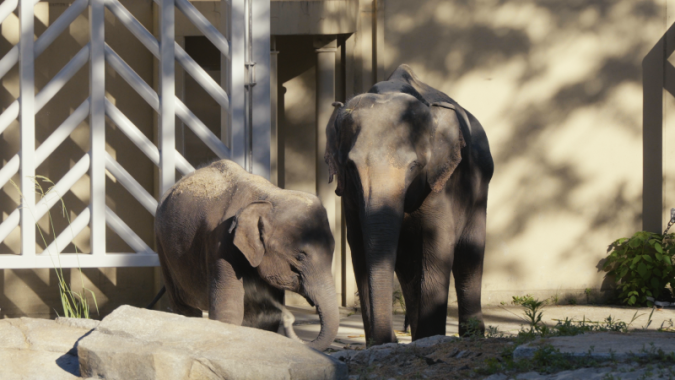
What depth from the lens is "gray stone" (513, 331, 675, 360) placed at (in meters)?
3.11

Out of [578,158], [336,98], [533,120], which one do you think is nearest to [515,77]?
[533,120]

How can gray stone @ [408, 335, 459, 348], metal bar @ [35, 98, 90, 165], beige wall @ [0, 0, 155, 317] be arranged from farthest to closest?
beige wall @ [0, 0, 155, 317] < metal bar @ [35, 98, 90, 165] < gray stone @ [408, 335, 459, 348]

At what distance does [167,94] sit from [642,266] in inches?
206

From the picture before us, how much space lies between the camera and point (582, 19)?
27.9 feet

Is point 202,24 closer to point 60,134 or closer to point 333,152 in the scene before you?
point 60,134

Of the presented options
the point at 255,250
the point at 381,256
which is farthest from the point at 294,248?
the point at 381,256

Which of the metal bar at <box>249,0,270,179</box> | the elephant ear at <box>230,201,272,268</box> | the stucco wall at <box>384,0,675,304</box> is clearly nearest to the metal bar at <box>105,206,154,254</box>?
the metal bar at <box>249,0,270,179</box>

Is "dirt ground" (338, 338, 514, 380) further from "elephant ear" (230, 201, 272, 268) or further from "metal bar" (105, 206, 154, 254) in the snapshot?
"metal bar" (105, 206, 154, 254)

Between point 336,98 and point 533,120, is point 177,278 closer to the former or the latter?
point 336,98

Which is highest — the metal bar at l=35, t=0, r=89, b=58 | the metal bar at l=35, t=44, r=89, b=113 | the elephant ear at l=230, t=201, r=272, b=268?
the metal bar at l=35, t=0, r=89, b=58

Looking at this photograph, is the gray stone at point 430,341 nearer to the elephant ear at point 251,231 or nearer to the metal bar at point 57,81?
the elephant ear at point 251,231

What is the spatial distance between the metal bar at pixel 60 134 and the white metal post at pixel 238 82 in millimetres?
977

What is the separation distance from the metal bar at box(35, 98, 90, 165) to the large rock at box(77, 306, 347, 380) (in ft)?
6.84

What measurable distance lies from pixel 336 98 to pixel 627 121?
3122 millimetres
